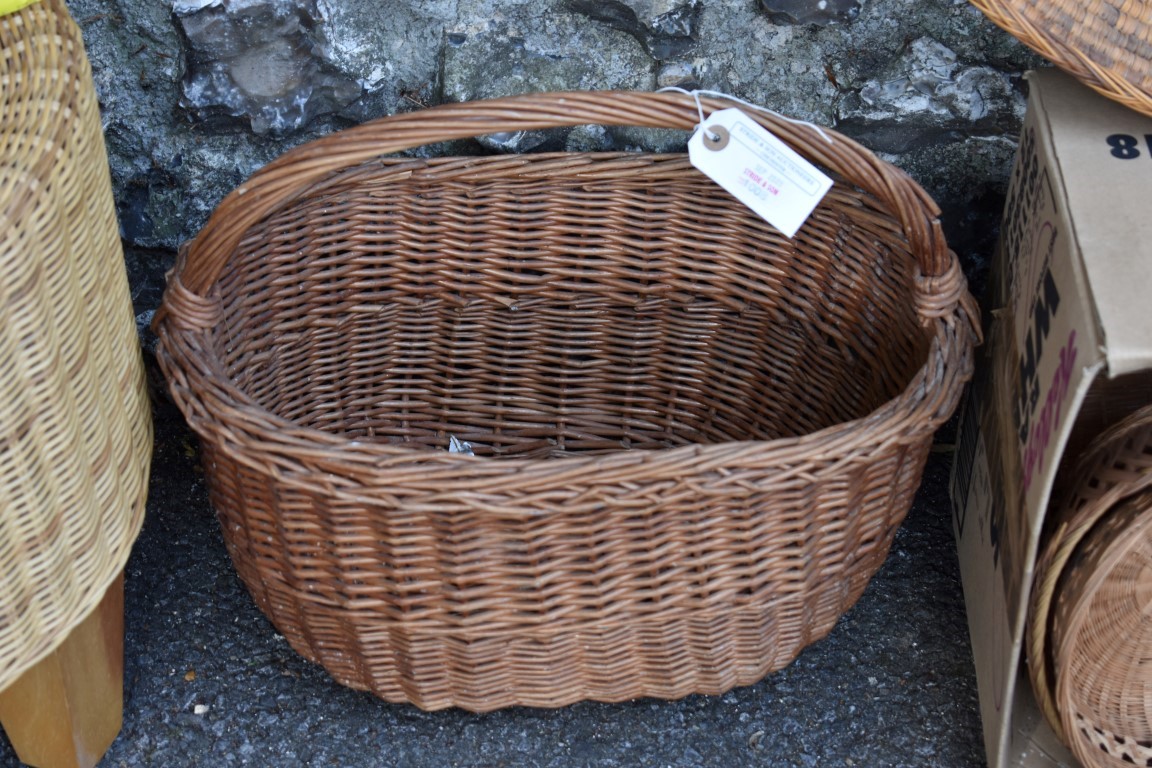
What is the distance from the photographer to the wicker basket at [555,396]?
1.04 meters

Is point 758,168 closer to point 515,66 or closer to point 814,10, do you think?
point 814,10

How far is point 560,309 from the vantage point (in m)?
1.55

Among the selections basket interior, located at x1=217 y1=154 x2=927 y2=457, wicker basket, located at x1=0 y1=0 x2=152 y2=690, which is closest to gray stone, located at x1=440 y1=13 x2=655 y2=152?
basket interior, located at x1=217 y1=154 x2=927 y2=457

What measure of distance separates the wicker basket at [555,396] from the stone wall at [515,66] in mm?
147

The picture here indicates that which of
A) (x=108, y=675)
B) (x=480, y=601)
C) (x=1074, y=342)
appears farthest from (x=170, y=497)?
(x=1074, y=342)

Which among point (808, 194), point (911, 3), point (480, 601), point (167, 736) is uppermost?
point (911, 3)

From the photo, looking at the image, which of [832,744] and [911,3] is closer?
[832,744]

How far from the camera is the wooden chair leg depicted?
1.15 meters

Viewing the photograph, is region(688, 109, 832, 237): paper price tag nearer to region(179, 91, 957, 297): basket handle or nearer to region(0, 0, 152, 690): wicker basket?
region(179, 91, 957, 297): basket handle

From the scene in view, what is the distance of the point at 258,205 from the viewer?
1.22 metres

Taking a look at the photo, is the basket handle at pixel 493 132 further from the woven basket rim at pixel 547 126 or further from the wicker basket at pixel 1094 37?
the wicker basket at pixel 1094 37

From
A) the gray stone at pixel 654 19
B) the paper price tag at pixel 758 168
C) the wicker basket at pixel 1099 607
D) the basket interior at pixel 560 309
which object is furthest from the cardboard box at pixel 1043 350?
the gray stone at pixel 654 19

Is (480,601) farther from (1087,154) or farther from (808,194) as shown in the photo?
(1087,154)

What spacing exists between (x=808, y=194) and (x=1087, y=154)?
0.28m
